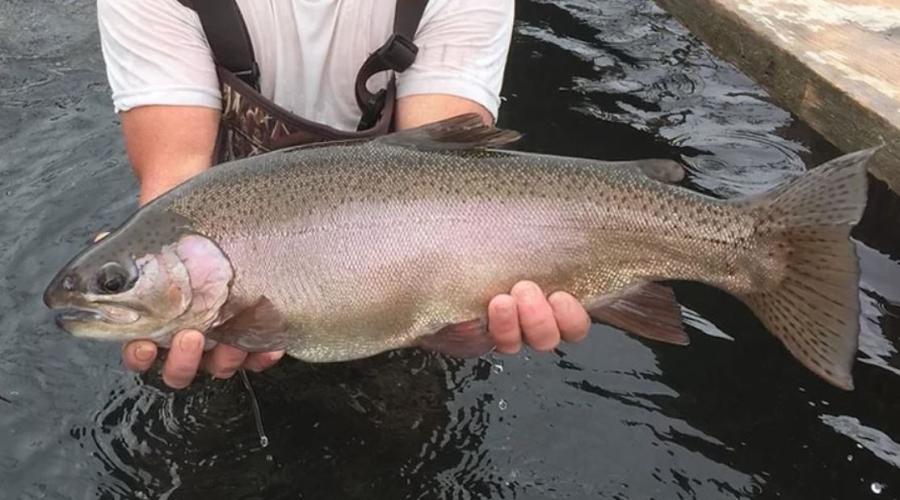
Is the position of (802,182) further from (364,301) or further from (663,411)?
(663,411)

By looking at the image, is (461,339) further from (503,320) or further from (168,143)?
(168,143)

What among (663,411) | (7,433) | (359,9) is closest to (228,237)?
(359,9)

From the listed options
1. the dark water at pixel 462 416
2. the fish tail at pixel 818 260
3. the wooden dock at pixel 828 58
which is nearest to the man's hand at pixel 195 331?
the fish tail at pixel 818 260

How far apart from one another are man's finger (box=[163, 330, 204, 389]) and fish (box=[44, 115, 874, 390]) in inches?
1.3

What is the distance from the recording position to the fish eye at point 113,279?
8.09 feet

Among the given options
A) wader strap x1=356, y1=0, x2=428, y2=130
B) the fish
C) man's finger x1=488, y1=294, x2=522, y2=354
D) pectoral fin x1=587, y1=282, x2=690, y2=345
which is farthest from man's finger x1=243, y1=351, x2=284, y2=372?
wader strap x1=356, y1=0, x2=428, y2=130

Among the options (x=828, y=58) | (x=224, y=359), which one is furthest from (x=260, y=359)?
(x=828, y=58)

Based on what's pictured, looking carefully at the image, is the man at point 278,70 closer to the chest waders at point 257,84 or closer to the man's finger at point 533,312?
the chest waders at point 257,84

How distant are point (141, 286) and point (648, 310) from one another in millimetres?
1307

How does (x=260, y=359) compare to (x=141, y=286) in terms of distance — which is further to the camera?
(x=260, y=359)

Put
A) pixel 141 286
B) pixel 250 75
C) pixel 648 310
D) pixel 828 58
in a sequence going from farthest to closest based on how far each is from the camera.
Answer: pixel 828 58 < pixel 250 75 < pixel 648 310 < pixel 141 286

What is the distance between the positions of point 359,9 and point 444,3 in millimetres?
282

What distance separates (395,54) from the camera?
3.27 meters

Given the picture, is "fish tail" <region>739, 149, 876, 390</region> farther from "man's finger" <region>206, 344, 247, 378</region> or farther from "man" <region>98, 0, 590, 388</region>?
"man's finger" <region>206, 344, 247, 378</region>
